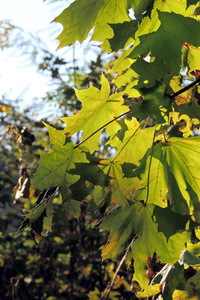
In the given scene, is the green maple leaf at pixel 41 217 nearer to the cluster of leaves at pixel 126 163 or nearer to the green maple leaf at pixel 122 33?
the cluster of leaves at pixel 126 163

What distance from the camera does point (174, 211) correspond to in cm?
85

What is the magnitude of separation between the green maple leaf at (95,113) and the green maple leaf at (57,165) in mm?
47

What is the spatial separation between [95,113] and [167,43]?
0.95 feet

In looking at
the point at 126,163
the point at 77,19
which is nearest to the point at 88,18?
the point at 77,19

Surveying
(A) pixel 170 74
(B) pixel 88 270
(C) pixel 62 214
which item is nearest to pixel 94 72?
(C) pixel 62 214

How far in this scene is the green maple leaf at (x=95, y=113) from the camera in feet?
2.82

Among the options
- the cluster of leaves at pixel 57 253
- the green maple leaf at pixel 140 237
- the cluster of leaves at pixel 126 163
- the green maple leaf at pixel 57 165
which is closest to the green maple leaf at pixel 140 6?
the cluster of leaves at pixel 126 163

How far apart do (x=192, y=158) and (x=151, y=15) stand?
38cm

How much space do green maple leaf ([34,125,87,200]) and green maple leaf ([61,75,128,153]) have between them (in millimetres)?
47

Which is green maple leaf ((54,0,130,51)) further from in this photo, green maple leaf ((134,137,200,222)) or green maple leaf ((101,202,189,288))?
green maple leaf ((101,202,189,288))

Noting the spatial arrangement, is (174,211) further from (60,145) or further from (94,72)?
(94,72)

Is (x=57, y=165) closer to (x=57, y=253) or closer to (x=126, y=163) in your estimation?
(x=126, y=163)

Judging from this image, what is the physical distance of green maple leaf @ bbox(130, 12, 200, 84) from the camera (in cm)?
66

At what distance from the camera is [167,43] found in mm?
671
